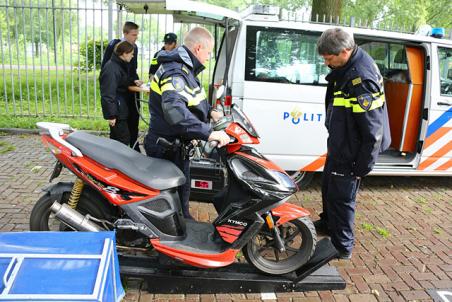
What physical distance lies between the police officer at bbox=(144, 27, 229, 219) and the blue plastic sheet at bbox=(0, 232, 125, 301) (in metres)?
0.90

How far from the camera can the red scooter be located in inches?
114

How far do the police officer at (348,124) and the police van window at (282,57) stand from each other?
1.00 meters

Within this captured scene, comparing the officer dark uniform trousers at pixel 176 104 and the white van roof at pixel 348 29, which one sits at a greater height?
the white van roof at pixel 348 29

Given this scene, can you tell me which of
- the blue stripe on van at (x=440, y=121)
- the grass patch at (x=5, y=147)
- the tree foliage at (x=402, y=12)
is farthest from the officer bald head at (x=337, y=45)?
the tree foliage at (x=402, y=12)

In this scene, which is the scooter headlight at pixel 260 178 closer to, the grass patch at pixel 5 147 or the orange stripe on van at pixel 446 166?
the orange stripe on van at pixel 446 166

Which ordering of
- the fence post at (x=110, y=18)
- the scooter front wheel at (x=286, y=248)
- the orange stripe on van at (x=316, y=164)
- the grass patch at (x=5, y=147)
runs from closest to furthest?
the scooter front wheel at (x=286, y=248) < the orange stripe on van at (x=316, y=164) < the grass patch at (x=5, y=147) < the fence post at (x=110, y=18)

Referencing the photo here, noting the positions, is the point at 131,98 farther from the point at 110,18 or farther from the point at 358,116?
the point at 358,116

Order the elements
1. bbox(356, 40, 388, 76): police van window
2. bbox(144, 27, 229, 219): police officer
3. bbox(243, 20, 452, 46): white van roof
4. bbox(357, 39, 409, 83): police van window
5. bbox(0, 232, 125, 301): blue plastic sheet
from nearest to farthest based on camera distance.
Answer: bbox(0, 232, 125, 301): blue plastic sheet, bbox(144, 27, 229, 219): police officer, bbox(243, 20, 452, 46): white van roof, bbox(357, 39, 409, 83): police van window, bbox(356, 40, 388, 76): police van window

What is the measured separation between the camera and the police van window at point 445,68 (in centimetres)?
510

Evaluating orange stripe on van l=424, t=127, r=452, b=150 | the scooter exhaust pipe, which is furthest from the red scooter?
orange stripe on van l=424, t=127, r=452, b=150

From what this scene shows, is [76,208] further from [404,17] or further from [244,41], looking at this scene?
[404,17]

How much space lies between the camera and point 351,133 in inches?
132

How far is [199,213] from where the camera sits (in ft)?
14.6

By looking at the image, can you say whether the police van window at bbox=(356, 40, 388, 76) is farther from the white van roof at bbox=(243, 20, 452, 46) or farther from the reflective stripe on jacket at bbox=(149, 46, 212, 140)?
the reflective stripe on jacket at bbox=(149, 46, 212, 140)
